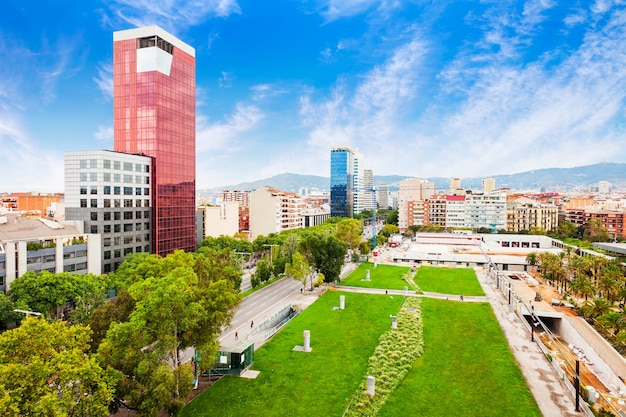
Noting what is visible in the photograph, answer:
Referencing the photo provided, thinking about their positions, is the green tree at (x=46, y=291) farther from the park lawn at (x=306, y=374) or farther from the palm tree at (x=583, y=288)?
the palm tree at (x=583, y=288)

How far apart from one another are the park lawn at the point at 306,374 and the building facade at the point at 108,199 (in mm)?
29915

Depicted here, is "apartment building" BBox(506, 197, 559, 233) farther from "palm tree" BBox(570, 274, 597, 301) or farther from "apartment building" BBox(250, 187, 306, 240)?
"palm tree" BBox(570, 274, 597, 301)

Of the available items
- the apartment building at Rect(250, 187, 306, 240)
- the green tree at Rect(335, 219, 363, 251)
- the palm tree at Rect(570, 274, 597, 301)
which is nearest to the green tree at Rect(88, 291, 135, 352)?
the palm tree at Rect(570, 274, 597, 301)

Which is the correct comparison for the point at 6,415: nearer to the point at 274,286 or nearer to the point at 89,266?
the point at 89,266

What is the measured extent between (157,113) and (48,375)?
5340 centimetres

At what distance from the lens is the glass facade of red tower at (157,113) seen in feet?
204

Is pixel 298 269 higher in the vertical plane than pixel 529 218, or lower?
lower

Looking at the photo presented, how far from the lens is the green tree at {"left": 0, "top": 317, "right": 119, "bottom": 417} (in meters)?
14.0

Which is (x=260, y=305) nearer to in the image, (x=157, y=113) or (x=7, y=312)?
(x=7, y=312)

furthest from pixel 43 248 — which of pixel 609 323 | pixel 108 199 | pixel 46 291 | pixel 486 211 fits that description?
pixel 486 211

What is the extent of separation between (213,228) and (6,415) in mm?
→ 83220

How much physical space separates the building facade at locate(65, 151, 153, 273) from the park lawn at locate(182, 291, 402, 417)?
29915 millimetres

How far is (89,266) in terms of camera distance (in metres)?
49.1

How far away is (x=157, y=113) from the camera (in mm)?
62125
